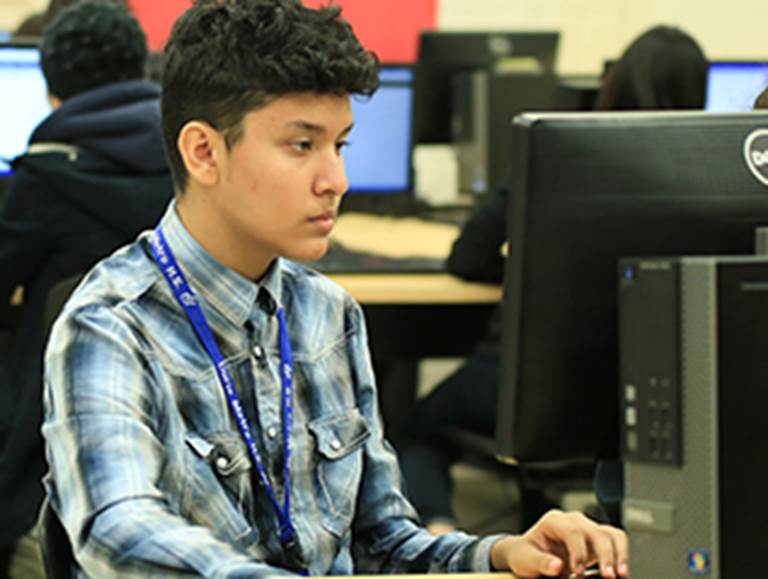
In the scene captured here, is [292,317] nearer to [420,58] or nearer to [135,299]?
[135,299]

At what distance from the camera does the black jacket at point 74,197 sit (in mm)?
2570

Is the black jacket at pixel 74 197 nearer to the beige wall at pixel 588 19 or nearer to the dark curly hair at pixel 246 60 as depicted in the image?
the dark curly hair at pixel 246 60

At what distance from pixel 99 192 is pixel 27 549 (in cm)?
128

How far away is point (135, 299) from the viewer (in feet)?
4.41

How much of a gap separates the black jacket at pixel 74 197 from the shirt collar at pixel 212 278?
3.88ft

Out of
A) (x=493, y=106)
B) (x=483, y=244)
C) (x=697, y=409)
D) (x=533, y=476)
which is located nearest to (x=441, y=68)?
(x=493, y=106)

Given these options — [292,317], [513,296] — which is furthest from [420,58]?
[513,296]

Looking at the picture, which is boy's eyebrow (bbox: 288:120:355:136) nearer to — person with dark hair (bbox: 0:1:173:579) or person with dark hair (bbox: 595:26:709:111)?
person with dark hair (bbox: 0:1:173:579)

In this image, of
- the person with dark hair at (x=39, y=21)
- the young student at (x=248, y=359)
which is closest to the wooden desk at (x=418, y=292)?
the person with dark hair at (x=39, y=21)

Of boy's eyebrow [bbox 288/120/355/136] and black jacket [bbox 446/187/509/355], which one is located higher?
boy's eyebrow [bbox 288/120/355/136]

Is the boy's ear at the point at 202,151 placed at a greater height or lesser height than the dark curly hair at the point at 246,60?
lesser

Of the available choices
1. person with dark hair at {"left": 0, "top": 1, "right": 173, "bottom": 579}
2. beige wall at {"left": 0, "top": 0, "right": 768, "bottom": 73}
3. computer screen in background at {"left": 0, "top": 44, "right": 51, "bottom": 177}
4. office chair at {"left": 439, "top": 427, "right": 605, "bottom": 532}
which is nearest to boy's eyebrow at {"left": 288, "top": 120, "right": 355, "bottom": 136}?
person with dark hair at {"left": 0, "top": 1, "right": 173, "bottom": 579}

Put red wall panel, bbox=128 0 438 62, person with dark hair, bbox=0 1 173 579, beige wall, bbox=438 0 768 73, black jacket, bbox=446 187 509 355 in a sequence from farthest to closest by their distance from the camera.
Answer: red wall panel, bbox=128 0 438 62 → beige wall, bbox=438 0 768 73 → black jacket, bbox=446 187 509 355 → person with dark hair, bbox=0 1 173 579

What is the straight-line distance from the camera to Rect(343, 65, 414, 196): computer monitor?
3752 mm
